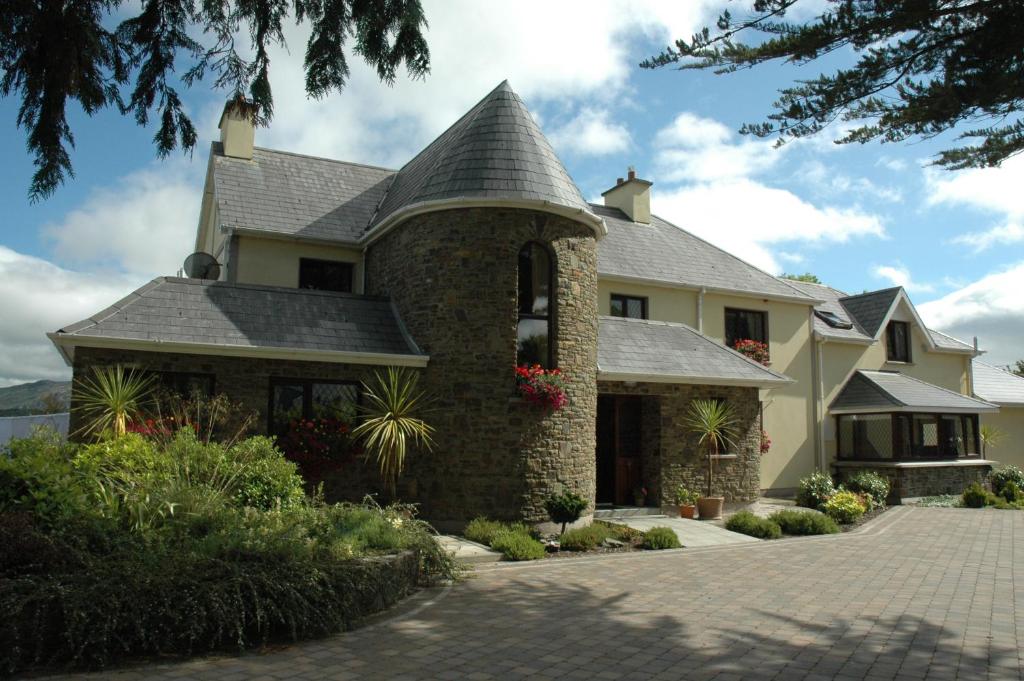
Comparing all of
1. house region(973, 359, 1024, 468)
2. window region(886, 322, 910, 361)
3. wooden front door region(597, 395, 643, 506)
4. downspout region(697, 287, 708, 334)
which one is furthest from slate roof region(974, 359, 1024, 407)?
wooden front door region(597, 395, 643, 506)

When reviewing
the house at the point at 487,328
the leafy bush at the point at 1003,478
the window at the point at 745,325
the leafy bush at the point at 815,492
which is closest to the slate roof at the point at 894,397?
the house at the point at 487,328

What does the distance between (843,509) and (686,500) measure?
3.64m

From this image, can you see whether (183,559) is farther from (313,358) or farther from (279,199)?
(279,199)

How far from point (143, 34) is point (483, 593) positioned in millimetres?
7237

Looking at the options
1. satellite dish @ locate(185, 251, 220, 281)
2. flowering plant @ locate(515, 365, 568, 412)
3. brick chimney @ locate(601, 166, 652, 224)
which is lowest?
flowering plant @ locate(515, 365, 568, 412)

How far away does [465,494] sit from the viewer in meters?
13.9

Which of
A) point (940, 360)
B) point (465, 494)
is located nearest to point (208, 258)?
point (465, 494)

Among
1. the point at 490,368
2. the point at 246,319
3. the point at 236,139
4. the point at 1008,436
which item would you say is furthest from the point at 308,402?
the point at 1008,436

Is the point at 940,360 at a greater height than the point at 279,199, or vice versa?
the point at 279,199

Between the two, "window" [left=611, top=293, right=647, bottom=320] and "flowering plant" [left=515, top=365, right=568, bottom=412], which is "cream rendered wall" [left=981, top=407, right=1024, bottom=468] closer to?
"window" [left=611, top=293, right=647, bottom=320]

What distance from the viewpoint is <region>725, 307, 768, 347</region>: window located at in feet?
74.5

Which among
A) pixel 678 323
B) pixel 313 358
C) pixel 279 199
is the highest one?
pixel 279 199

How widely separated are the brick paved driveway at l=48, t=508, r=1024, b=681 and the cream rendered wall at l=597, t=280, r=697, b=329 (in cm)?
950

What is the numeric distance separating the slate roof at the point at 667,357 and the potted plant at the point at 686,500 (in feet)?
8.28
